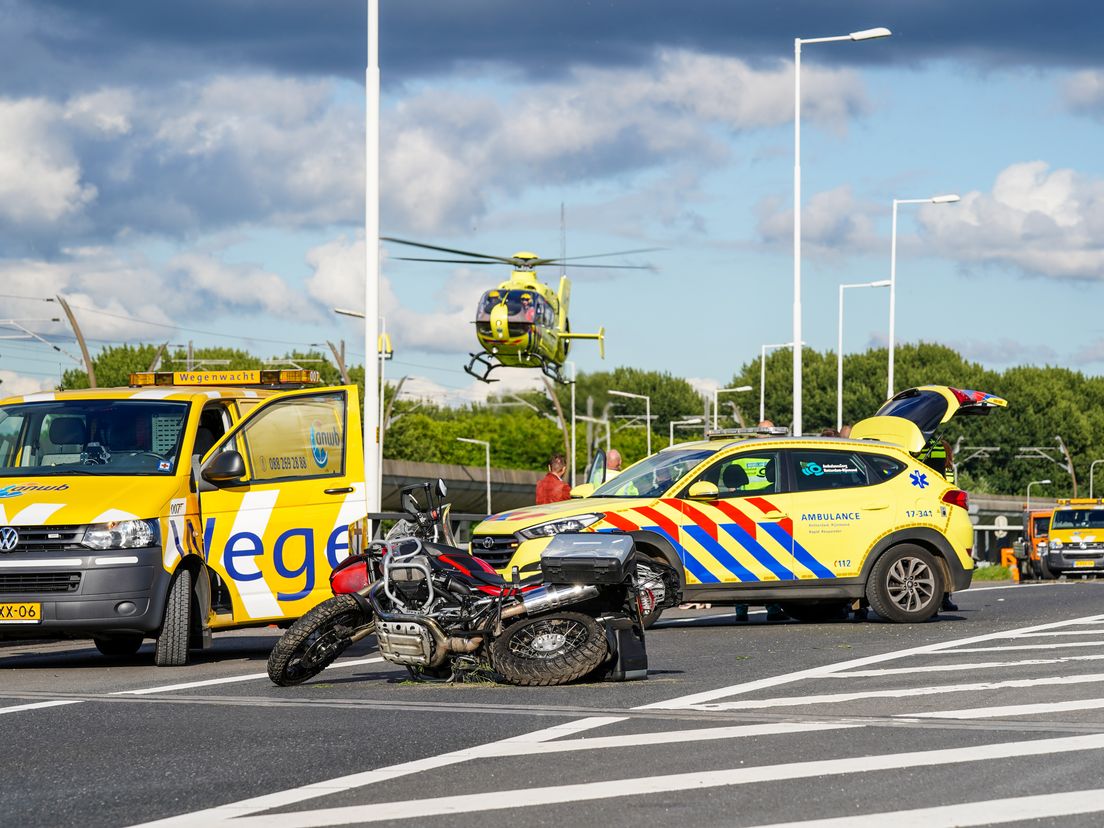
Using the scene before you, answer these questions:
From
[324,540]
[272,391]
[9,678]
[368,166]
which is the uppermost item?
[368,166]

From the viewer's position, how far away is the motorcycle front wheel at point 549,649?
10383 millimetres

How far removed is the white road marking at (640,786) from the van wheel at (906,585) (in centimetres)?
775

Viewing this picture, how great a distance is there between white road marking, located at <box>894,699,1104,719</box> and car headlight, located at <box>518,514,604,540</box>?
5978mm

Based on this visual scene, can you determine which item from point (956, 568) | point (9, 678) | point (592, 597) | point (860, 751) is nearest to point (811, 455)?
point (956, 568)

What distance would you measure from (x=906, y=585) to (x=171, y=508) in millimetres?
6880

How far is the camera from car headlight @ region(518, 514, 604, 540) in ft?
48.4

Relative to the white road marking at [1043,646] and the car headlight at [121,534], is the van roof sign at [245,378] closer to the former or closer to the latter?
the car headlight at [121,534]

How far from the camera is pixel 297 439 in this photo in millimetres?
13625

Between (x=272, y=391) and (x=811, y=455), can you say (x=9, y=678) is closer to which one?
(x=272, y=391)

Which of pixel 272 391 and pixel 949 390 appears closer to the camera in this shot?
pixel 272 391

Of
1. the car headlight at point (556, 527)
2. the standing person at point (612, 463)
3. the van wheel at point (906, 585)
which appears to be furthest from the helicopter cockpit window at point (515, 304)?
the car headlight at point (556, 527)

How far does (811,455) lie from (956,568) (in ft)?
5.51

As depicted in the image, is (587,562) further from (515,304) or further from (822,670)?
(515,304)

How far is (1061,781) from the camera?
6.82 meters
